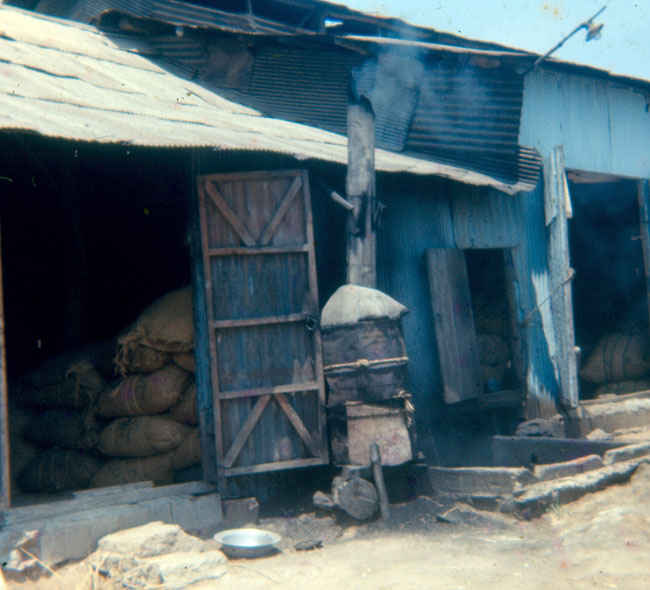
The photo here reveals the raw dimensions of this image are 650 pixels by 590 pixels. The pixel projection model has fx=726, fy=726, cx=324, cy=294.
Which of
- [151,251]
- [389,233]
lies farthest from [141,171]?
[389,233]

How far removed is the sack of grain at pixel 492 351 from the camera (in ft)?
32.7

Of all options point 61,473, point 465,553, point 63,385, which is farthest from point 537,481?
point 63,385

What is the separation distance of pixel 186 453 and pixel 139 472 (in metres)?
0.50

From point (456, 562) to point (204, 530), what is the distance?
2.37 metres

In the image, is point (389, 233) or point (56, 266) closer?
point (389, 233)

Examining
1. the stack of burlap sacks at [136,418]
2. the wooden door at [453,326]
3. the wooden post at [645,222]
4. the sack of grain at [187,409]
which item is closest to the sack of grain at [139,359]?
the stack of burlap sacks at [136,418]

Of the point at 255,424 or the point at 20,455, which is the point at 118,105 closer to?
the point at 255,424

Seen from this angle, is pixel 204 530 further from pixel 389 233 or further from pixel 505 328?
pixel 505 328

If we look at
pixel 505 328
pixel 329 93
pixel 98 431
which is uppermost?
pixel 329 93

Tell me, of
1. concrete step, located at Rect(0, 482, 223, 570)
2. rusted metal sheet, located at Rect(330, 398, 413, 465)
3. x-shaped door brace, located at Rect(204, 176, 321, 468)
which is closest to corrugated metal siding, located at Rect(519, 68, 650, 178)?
x-shaped door brace, located at Rect(204, 176, 321, 468)

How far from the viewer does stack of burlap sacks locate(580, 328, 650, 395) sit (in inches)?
453

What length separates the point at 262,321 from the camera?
6.70 m

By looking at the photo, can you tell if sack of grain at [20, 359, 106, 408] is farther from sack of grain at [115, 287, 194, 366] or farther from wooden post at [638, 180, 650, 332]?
wooden post at [638, 180, 650, 332]

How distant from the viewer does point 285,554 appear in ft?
18.6
